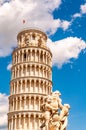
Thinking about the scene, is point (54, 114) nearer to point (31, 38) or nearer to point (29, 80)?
point (29, 80)

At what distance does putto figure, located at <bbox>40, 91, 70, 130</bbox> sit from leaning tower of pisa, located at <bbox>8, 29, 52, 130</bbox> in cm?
6047

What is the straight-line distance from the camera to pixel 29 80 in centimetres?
8031

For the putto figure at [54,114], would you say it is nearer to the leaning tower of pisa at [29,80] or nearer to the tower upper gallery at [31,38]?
the leaning tower of pisa at [29,80]

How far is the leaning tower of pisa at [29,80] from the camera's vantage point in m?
76.9

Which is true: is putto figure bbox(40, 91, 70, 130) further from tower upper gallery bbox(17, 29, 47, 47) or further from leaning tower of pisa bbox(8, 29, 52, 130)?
tower upper gallery bbox(17, 29, 47, 47)

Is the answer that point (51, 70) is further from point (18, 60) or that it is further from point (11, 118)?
point (11, 118)

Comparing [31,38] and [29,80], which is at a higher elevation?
[31,38]

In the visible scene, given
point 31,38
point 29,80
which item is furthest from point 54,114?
point 31,38

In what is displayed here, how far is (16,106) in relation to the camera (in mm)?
78750

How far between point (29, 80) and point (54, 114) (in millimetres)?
65735

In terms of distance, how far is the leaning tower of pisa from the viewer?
76.9 metres

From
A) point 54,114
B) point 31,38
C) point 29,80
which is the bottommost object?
point 54,114

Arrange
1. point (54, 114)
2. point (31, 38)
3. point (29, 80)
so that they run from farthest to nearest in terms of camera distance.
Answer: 1. point (31, 38)
2. point (29, 80)
3. point (54, 114)

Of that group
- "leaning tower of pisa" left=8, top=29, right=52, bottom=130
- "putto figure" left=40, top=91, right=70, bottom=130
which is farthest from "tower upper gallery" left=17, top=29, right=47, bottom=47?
"putto figure" left=40, top=91, right=70, bottom=130
